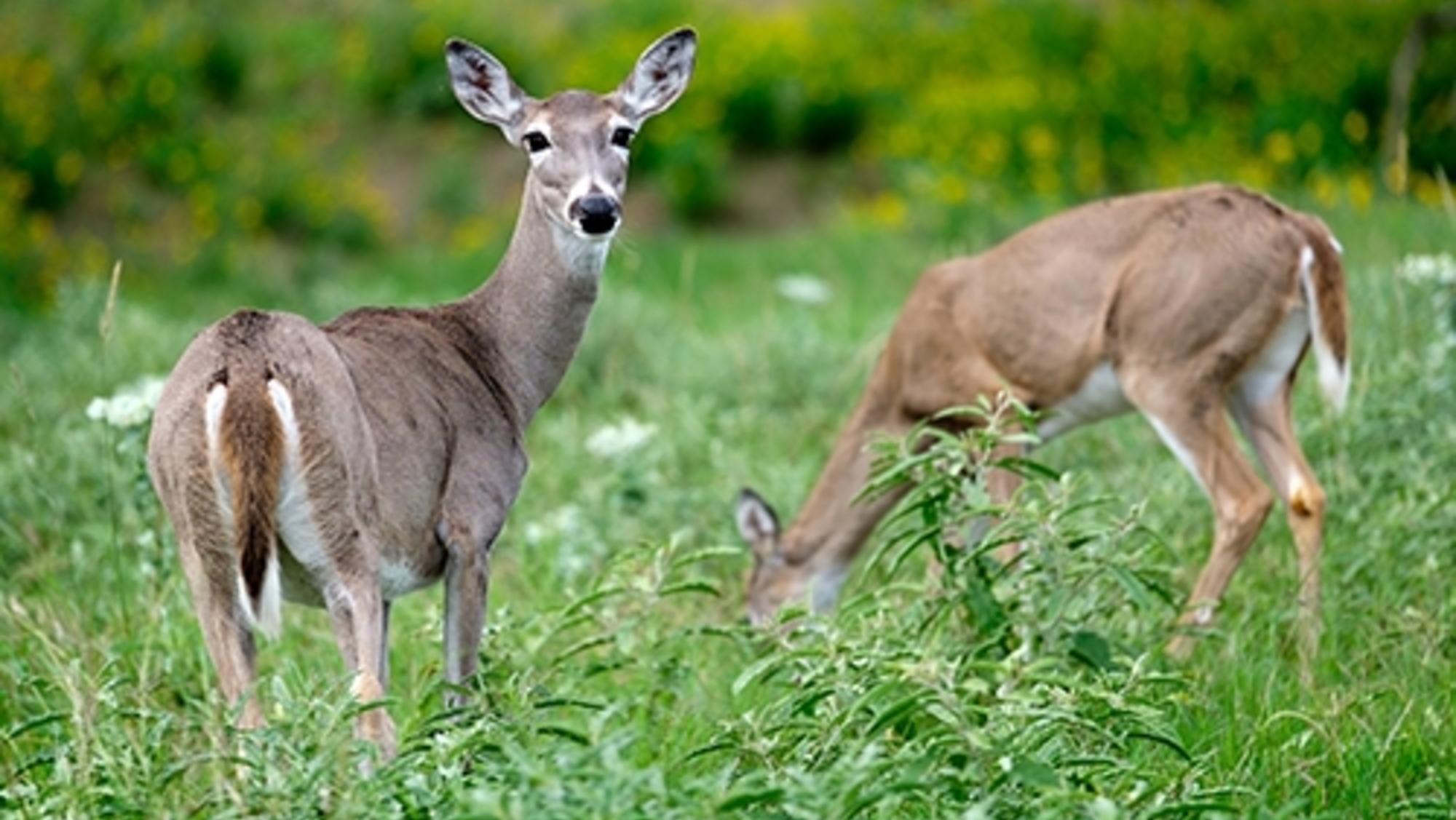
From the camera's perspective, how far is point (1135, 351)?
7.50 meters

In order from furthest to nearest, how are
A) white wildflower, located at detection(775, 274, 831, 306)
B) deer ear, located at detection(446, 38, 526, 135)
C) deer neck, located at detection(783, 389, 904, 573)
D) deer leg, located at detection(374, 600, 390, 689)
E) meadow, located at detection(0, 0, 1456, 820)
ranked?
white wildflower, located at detection(775, 274, 831, 306)
deer neck, located at detection(783, 389, 904, 573)
deer ear, located at detection(446, 38, 526, 135)
deer leg, located at detection(374, 600, 390, 689)
meadow, located at detection(0, 0, 1456, 820)

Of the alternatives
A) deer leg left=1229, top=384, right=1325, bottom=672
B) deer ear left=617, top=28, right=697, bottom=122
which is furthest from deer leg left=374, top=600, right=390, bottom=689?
deer leg left=1229, top=384, right=1325, bottom=672

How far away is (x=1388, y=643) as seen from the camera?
616 cm

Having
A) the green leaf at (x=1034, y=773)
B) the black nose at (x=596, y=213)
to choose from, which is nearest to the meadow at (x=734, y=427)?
the green leaf at (x=1034, y=773)

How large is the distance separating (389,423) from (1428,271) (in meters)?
4.38

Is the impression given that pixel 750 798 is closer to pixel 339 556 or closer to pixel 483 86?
pixel 339 556

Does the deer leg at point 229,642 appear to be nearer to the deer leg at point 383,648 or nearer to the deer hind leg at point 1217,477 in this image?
the deer leg at point 383,648

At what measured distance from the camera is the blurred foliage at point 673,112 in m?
13.8

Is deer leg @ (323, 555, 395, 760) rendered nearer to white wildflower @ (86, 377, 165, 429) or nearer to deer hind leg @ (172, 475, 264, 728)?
deer hind leg @ (172, 475, 264, 728)

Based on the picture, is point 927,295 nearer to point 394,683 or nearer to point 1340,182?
point 394,683

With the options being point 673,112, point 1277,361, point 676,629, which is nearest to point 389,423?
point 676,629

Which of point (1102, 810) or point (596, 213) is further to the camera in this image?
point (596, 213)

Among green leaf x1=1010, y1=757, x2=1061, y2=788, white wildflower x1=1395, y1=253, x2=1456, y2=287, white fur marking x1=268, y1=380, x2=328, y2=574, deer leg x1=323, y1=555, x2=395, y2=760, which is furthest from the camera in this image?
white wildflower x1=1395, y1=253, x2=1456, y2=287

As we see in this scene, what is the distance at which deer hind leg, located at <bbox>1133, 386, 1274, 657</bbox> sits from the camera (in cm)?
702
